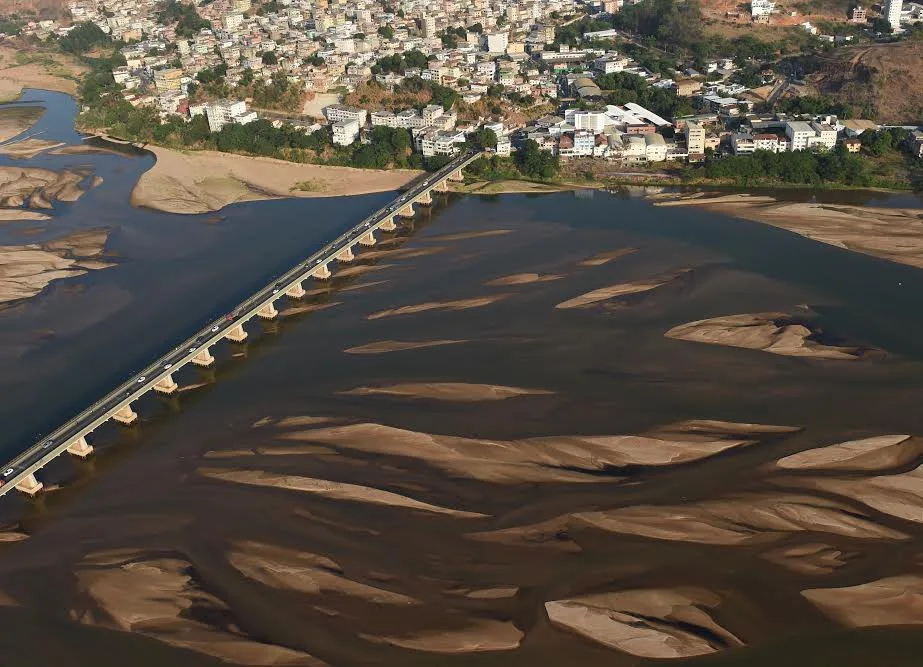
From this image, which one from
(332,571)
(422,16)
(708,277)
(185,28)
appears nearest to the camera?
(332,571)

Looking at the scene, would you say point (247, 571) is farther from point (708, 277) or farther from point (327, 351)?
point (708, 277)

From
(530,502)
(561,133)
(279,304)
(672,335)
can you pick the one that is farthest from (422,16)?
(530,502)

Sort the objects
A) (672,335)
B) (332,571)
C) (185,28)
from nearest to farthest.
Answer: (332,571)
(672,335)
(185,28)

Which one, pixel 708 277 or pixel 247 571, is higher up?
pixel 708 277

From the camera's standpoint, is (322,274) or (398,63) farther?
(398,63)

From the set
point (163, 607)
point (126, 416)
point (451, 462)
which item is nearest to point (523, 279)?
point (451, 462)

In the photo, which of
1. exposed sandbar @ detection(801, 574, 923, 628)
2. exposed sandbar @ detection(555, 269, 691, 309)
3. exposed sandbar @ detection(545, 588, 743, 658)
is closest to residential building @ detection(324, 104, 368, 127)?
exposed sandbar @ detection(555, 269, 691, 309)

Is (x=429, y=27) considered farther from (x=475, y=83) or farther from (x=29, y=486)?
(x=29, y=486)

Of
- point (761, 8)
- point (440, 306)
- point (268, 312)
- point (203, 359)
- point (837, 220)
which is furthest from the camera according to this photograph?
point (761, 8)
